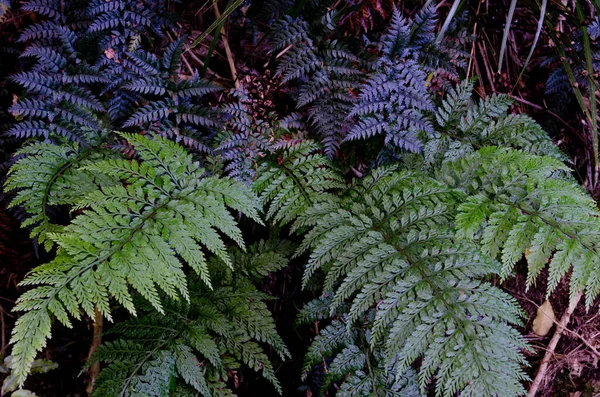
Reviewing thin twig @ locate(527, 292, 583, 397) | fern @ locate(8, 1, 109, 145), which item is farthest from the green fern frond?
fern @ locate(8, 1, 109, 145)

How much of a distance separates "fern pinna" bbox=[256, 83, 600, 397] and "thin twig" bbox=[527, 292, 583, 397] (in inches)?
33.7

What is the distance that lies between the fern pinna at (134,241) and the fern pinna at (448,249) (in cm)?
42

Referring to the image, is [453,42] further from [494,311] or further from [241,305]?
[241,305]

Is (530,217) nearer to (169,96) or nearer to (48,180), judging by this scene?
(169,96)

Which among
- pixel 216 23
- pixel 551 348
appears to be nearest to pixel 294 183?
pixel 216 23

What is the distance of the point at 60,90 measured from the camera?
7.88ft

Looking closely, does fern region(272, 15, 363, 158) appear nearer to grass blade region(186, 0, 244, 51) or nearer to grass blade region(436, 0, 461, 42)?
grass blade region(186, 0, 244, 51)

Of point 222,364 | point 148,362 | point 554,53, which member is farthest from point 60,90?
point 554,53

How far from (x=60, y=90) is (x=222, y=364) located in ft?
5.34

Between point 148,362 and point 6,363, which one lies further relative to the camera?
point 6,363

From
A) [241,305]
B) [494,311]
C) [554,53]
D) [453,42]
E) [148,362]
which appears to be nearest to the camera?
[494,311]

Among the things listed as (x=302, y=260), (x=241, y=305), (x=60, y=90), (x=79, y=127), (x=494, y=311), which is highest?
(x=60, y=90)

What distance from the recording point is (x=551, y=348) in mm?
2861

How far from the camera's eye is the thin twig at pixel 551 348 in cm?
277
